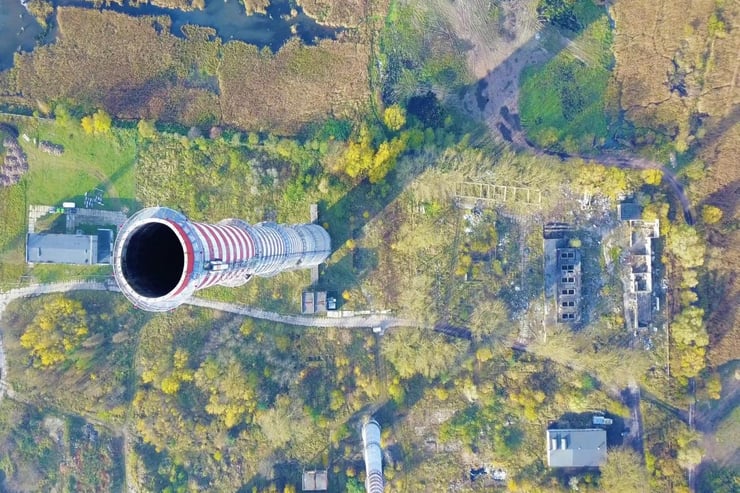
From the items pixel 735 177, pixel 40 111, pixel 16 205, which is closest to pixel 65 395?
pixel 16 205

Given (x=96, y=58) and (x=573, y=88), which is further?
(x=573, y=88)

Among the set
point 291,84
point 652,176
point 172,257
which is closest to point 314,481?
point 172,257

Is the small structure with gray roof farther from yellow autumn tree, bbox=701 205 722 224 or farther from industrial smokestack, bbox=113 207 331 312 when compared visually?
yellow autumn tree, bbox=701 205 722 224

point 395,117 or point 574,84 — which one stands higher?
point 574,84

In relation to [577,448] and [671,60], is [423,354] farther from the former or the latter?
[671,60]

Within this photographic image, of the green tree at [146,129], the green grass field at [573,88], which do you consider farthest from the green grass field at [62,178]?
the green grass field at [573,88]

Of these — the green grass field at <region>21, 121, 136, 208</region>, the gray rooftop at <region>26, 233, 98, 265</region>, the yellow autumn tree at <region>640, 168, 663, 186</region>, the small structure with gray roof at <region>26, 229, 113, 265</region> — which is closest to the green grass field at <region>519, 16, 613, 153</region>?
the yellow autumn tree at <region>640, 168, 663, 186</region>
